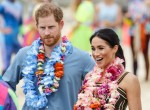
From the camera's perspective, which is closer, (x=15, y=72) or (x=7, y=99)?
(x=7, y=99)

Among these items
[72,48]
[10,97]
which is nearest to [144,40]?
[72,48]

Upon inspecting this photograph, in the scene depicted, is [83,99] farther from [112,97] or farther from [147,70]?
[147,70]

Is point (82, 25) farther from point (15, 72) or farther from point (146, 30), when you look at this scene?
point (15, 72)

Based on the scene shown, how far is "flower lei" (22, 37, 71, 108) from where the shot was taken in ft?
19.7

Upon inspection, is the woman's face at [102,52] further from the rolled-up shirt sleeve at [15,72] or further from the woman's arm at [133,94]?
the rolled-up shirt sleeve at [15,72]

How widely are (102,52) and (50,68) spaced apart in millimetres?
745

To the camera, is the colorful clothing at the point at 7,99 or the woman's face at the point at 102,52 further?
the woman's face at the point at 102,52

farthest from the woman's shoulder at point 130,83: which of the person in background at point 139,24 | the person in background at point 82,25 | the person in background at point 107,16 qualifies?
the person in background at point 139,24

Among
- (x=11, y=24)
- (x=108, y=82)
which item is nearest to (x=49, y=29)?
(x=108, y=82)

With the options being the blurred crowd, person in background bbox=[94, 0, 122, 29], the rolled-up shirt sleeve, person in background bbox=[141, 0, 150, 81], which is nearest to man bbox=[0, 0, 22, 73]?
the blurred crowd

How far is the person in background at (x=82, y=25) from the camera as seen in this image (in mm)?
11477

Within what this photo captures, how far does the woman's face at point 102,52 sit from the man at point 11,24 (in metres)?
7.78

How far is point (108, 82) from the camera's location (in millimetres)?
5438

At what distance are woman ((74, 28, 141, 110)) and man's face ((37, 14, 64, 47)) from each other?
0.48 m
